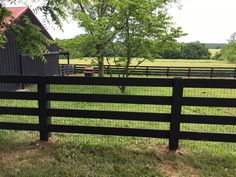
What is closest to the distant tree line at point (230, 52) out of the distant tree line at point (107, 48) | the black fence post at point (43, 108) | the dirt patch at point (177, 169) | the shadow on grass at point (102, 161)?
the distant tree line at point (107, 48)

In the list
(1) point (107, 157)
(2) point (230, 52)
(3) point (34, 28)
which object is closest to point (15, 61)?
(3) point (34, 28)

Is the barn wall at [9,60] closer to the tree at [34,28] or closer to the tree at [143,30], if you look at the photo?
the tree at [143,30]

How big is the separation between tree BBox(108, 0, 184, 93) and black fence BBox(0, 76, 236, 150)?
36.7 ft

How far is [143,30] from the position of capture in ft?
53.3

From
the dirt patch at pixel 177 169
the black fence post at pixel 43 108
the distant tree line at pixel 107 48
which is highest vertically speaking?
the distant tree line at pixel 107 48

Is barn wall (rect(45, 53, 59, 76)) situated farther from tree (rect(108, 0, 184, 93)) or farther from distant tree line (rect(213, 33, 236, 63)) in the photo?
Result: distant tree line (rect(213, 33, 236, 63))

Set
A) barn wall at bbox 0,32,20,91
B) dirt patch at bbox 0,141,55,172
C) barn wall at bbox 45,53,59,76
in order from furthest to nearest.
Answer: barn wall at bbox 45,53,59,76 → barn wall at bbox 0,32,20,91 → dirt patch at bbox 0,141,55,172

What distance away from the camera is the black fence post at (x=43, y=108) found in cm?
477

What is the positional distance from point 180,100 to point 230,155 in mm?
1330

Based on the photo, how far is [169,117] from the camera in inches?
181

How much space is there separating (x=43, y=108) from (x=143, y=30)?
491 inches

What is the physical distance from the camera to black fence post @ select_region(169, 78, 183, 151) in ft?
14.7

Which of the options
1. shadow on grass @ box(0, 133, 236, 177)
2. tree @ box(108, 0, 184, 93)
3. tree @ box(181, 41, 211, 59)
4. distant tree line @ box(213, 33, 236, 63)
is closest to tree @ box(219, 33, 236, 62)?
distant tree line @ box(213, 33, 236, 63)

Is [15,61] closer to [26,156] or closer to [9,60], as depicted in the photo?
[9,60]
